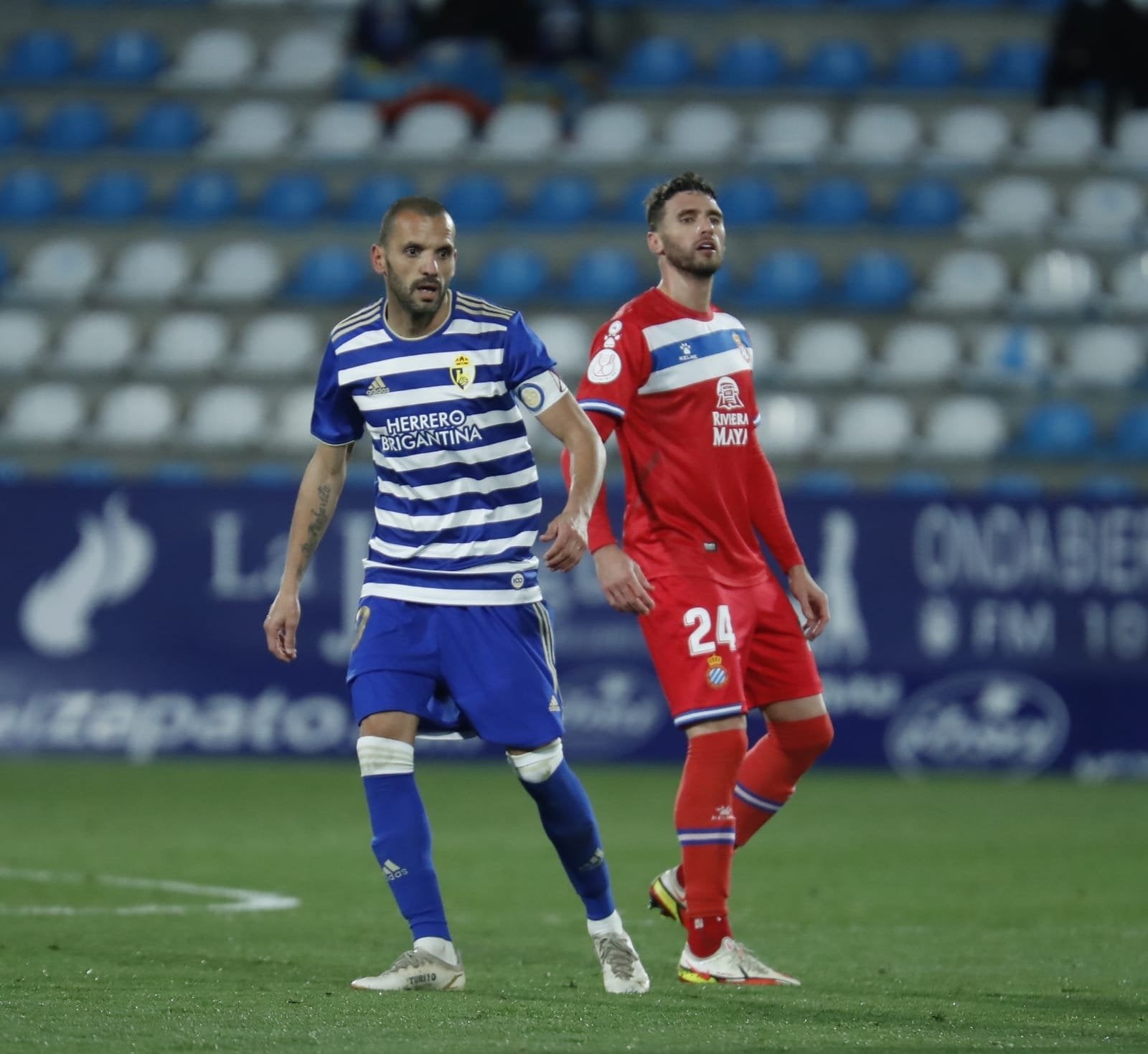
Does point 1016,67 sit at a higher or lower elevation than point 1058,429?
higher

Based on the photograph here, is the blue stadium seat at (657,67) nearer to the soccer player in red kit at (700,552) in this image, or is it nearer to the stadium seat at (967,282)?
the stadium seat at (967,282)

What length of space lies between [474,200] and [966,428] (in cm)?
458

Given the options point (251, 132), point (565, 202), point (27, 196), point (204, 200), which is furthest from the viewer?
point (251, 132)

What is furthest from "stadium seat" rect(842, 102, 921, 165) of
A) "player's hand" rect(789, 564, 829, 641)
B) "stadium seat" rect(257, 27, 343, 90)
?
"player's hand" rect(789, 564, 829, 641)

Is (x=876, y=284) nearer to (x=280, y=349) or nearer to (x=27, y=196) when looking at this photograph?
(x=280, y=349)

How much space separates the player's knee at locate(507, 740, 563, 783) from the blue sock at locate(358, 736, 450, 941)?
290 millimetres

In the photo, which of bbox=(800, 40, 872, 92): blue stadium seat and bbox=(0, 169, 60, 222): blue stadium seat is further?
bbox=(800, 40, 872, 92): blue stadium seat

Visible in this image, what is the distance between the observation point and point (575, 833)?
557cm

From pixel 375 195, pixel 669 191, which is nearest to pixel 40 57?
pixel 375 195

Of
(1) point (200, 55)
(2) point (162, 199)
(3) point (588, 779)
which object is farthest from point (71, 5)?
(3) point (588, 779)

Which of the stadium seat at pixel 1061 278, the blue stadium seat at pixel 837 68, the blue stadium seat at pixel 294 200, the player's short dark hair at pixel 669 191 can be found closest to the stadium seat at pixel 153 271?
the blue stadium seat at pixel 294 200

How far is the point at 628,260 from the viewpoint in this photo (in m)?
16.4

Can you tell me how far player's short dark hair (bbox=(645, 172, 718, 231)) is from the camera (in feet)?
19.7

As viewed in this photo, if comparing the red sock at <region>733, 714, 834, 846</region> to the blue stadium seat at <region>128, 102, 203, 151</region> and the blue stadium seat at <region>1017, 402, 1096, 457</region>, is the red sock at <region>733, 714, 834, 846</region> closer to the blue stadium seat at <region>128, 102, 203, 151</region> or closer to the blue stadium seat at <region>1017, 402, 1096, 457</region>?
the blue stadium seat at <region>1017, 402, 1096, 457</region>
